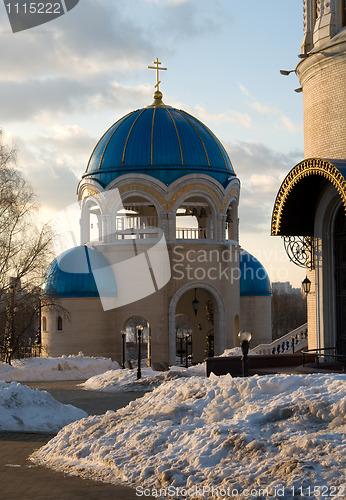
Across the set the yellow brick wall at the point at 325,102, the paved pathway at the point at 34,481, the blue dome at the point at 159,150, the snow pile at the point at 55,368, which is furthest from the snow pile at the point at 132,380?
the blue dome at the point at 159,150

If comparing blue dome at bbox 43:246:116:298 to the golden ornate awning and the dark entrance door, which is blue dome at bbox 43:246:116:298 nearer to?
the golden ornate awning

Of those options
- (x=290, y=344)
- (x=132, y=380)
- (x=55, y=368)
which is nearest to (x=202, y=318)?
(x=290, y=344)

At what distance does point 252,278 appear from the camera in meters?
39.1

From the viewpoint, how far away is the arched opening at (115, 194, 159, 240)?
34.6 m

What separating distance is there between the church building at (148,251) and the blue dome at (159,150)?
45 millimetres

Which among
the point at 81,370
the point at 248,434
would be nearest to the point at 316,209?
the point at 248,434

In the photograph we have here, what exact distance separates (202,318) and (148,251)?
6076mm

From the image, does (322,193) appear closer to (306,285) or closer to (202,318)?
(306,285)

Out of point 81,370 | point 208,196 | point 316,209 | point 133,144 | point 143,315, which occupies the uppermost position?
point 133,144

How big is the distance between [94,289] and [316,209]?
1694cm

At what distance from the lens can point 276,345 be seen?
30422 mm

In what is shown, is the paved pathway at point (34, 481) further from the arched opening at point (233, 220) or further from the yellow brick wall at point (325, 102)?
the arched opening at point (233, 220)

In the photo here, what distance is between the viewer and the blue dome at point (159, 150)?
1335 inches

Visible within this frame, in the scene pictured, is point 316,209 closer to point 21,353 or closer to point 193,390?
point 193,390
